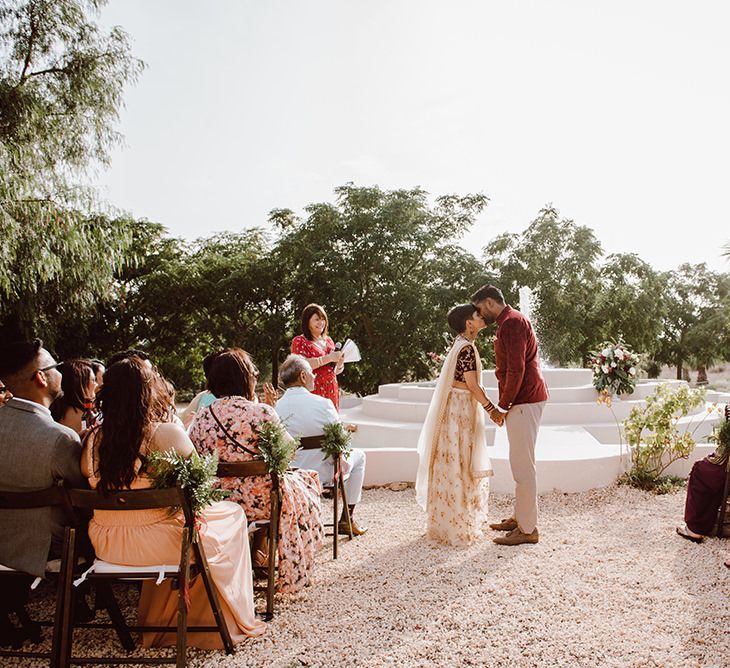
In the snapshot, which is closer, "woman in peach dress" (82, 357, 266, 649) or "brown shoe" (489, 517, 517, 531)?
"woman in peach dress" (82, 357, 266, 649)

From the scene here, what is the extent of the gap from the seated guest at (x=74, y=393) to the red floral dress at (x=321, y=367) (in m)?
2.65

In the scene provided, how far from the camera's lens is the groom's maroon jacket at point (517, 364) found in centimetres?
486

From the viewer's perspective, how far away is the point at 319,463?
192 inches

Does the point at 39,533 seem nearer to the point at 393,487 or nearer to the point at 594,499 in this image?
the point at 393,487

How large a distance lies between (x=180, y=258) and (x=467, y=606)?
19400 millimetres

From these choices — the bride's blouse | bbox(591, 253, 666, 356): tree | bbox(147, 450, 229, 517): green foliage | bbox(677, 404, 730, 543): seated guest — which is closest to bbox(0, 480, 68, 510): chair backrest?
bbox(147, 450, 229, 517): green foliage

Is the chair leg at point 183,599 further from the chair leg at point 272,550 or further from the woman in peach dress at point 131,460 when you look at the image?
the chair leg at point 272,550

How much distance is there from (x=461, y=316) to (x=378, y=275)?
1504 centimetres

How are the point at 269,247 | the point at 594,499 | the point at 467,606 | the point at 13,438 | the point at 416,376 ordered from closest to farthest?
the point at 13,438
the point at 467,606
the point at 594,499
the point at 416,376
the point at 269,247

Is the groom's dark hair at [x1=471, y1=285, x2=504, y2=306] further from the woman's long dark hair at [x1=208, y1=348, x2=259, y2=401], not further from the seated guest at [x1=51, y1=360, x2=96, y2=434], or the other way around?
the seated guest at [x1=51, y1=360, x2=96, y2=434]

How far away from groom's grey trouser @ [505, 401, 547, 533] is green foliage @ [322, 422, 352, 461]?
1.28 m

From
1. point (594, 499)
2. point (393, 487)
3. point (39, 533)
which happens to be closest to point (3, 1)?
point (393, 487)

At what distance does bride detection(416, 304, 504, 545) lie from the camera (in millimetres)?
4910

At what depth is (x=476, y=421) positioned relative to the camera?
499 centimetres
